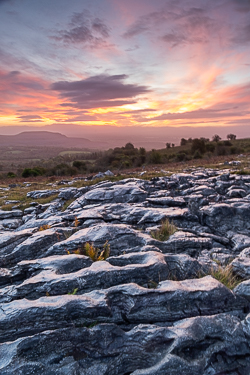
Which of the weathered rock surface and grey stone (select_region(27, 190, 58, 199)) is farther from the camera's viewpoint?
grey stone (select_region(27, 190, 58, 199))

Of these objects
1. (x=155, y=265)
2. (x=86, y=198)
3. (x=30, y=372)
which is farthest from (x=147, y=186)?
(x=30, y=372)

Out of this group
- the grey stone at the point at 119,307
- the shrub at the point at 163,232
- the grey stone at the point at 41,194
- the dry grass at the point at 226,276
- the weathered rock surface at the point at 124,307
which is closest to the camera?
the weathered rock surface at the point at 124,307

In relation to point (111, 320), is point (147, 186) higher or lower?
higher

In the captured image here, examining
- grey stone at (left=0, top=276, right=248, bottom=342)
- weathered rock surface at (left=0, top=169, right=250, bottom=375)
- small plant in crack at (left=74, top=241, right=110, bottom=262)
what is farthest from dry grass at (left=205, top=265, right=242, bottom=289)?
small plant in crack at (left=74, top=241, right=110, bottom=262)

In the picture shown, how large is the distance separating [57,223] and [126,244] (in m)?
5.40

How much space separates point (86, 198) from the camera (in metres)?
17.8

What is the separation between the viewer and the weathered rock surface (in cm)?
483

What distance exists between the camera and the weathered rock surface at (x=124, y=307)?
4.83 metres

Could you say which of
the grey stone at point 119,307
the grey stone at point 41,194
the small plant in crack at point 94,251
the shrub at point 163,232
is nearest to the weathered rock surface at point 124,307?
the grey stone at point 119,307

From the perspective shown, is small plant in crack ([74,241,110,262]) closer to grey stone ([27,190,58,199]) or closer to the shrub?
the shrub

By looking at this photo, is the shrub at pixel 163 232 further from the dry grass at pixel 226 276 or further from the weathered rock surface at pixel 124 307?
the dry grass at pixel 226 276

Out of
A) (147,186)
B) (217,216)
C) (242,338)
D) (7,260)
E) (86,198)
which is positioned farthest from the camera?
(147,186)

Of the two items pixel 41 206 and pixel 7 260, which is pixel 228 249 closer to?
pixel 7 260

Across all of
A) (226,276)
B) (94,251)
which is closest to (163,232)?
(94,251)
